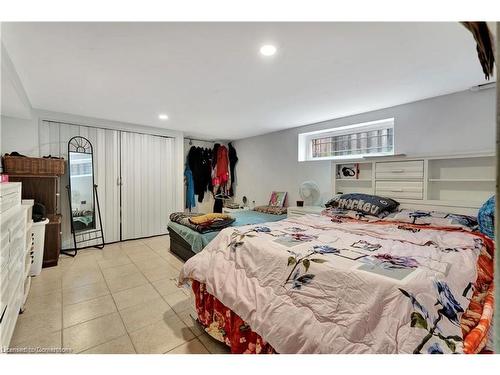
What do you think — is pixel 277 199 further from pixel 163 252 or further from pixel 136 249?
pixel 136 249

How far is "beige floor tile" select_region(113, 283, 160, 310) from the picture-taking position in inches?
81.4

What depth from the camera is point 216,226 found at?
2922 millimetres

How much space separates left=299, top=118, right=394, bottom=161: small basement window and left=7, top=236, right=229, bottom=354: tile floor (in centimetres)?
286

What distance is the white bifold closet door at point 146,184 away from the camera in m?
3.95

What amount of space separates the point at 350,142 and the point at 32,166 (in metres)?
4.33

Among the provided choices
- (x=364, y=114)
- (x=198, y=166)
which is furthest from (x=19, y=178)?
(x=364, y=114)

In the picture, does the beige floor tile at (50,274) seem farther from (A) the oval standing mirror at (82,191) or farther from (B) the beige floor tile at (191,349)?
(B) the beige floor tile at (191,349)

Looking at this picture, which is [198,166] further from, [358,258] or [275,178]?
[358,258]

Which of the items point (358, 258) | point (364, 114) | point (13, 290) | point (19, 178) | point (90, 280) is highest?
point (364, 114)

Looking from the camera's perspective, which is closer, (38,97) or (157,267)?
(38,97)

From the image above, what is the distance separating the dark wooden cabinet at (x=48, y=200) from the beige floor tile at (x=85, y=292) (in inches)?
35.8

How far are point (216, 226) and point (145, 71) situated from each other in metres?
1.86

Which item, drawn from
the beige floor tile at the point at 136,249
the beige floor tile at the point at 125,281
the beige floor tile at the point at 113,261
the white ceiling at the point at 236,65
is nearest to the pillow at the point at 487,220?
the white ceiling at the point at 236,65

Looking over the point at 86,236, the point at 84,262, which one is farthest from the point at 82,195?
the point at 84,262
